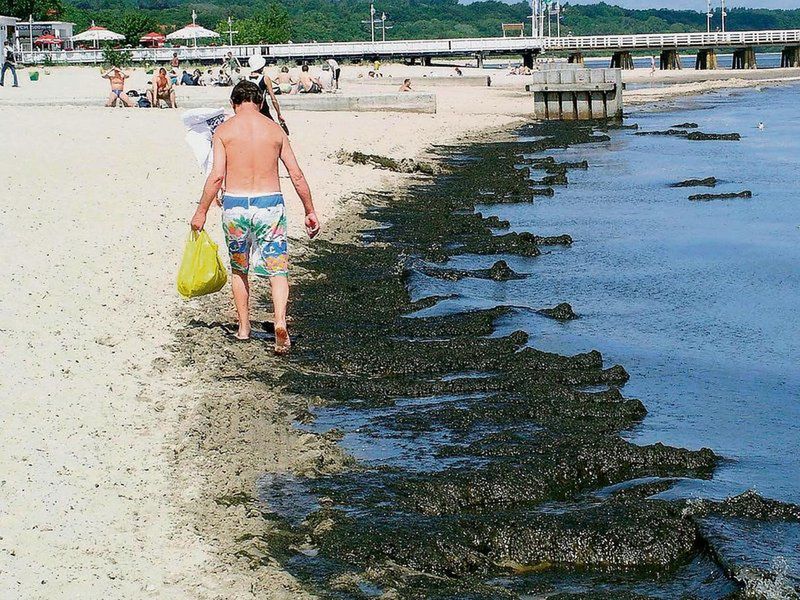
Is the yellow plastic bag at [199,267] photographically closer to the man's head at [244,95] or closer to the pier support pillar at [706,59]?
the man's head at [244,95]

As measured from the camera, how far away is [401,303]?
1037 cm

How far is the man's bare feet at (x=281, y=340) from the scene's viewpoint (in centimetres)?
830

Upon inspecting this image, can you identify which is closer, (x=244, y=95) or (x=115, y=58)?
(x=244, y=95)

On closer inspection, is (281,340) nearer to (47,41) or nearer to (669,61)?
(47,41)

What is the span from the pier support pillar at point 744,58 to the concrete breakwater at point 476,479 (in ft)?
264

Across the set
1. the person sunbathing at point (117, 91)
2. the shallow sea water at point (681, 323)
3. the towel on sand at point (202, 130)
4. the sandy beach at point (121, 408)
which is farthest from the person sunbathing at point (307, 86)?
the towel on sand at point (202, 130)

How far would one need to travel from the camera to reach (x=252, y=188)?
26.2 feet

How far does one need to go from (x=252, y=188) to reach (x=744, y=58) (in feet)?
274

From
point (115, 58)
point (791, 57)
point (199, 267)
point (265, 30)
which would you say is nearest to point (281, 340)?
point (199, 267)

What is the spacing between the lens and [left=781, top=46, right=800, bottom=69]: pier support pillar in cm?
8700

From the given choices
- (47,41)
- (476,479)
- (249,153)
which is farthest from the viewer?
(47,41)

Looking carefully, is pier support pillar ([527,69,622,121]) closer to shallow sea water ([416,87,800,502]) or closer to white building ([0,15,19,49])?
shallow sea water ([416,87,800,502])

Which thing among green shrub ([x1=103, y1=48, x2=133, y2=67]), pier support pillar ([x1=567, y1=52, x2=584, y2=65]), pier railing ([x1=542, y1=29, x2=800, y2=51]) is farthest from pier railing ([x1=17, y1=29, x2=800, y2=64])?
green shrub ([x1=103, y1=48, x2=133, y2=67])

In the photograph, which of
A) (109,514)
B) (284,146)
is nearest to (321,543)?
(109,514)
